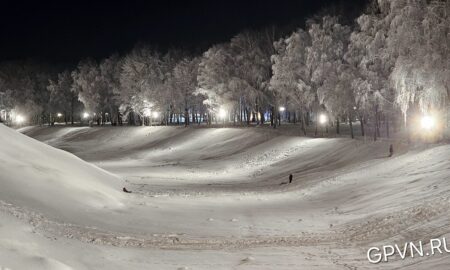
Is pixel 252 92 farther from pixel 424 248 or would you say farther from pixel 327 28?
pixel 424 248

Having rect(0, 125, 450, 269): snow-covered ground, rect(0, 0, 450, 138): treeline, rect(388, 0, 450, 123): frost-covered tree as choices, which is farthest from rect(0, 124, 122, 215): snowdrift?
rect(0, 0, 450, 138): treeline

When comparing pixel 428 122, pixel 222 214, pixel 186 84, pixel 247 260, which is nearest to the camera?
pixel 247 260

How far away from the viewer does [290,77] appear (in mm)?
45875

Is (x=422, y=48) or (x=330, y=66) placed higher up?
(x=330, y=66)

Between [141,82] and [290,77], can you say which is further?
[141,82]

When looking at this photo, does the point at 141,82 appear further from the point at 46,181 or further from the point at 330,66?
the point at 46,181

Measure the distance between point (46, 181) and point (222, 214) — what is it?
627 centimetres

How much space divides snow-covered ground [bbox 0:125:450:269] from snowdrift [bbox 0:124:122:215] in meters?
0.06

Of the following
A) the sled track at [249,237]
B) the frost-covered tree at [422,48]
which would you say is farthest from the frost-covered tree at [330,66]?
the sled track at [249,237]

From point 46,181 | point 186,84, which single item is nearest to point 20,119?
point 186,84

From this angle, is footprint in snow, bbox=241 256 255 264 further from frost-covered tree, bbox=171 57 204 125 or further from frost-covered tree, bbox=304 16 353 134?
frost-covered tree, bbox=171 57 204 125

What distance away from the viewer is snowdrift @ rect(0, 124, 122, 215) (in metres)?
15.2

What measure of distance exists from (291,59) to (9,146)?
103 ft

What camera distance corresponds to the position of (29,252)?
9281mm
